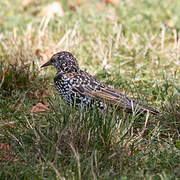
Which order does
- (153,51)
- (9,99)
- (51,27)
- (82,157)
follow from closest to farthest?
(82,157) → (9,99) → (153,51) → (51,27)

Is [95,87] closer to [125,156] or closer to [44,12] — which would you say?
[125,156]

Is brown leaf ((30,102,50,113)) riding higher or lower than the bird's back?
lower

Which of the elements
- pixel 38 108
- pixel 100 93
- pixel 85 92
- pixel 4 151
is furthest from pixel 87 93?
pixel 4 151

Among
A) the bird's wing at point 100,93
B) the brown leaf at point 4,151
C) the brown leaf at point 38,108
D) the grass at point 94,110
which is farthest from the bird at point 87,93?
the brown leaf at point 4,151

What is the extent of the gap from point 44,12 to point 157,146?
219 inches

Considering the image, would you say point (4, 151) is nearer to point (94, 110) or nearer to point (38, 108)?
point (94, 110)

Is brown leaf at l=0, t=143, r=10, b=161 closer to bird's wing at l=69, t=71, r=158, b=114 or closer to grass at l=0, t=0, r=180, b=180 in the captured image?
grass at l=0, t=0, r=180, b=180

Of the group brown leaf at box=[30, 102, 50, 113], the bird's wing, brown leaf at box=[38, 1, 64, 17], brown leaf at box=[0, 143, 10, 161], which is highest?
brown leaf at box=[38, 1, 64, 17]

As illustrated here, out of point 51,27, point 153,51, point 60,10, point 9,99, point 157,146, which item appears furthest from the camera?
point 60,10

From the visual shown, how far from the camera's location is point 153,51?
715 cm

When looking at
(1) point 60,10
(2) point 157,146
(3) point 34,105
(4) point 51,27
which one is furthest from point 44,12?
(2) point 157,146

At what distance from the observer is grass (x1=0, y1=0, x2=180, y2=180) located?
3973 millimetres

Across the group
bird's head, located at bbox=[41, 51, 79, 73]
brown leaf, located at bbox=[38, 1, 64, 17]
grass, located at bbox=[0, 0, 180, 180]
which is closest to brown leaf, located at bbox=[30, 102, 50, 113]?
grass, located at bbox=[0, 0, 180, 180]

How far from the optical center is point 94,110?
4289 millimetres
